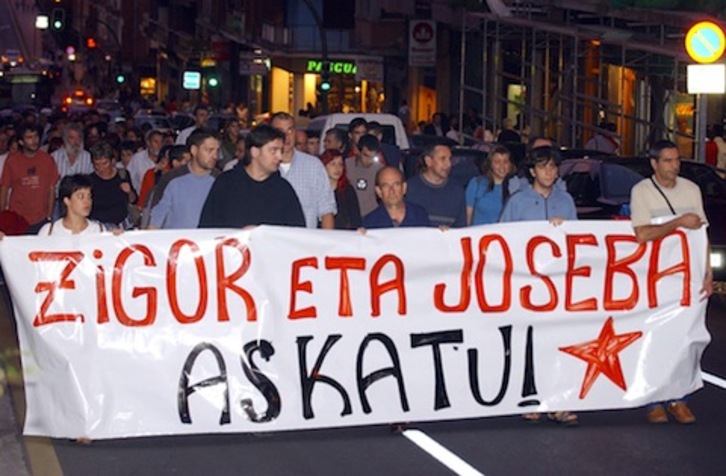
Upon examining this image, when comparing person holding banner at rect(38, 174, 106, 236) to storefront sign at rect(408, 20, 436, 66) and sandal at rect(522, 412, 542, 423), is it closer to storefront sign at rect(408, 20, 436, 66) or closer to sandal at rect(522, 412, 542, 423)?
sandal at rect(522, 412, 542, 423)

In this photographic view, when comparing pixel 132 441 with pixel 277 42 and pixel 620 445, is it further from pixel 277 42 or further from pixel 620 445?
pixel 277 42

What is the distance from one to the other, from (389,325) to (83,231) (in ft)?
6.27

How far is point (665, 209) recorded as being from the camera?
33.0 ft

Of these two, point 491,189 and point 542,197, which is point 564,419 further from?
point 491,189

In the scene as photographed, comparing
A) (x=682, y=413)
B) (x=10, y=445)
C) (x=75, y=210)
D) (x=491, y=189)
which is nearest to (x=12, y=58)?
(x=491, y=189)

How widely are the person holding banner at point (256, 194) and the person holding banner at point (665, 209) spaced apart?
6.64 feet

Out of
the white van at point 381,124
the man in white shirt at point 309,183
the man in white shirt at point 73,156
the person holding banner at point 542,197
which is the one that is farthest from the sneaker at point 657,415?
the white van at point 381,124

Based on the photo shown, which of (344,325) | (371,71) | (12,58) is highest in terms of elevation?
(12,58)

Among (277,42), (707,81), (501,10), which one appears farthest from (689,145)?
(277,42)

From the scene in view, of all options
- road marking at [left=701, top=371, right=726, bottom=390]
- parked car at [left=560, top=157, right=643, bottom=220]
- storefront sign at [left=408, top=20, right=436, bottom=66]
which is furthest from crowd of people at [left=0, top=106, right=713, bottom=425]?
storefront sign at [left=408, top=20, right=436, bottom=66]

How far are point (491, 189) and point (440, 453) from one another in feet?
13.3

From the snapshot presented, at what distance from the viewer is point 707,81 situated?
1858 centimetres

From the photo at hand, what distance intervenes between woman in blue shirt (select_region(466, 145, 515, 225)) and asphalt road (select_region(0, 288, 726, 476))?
2.90 meters

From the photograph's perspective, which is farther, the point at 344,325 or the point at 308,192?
the point at 308,192
